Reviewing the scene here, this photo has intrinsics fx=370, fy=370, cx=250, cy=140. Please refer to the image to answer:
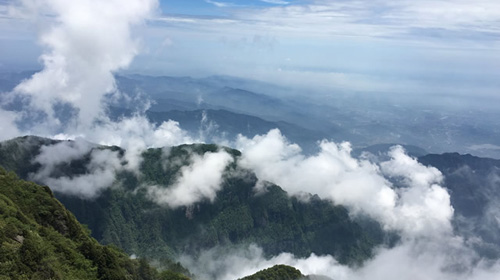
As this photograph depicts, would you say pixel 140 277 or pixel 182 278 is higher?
pixel 140 277

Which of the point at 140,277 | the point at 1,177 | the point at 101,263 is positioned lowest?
the point at 140,277

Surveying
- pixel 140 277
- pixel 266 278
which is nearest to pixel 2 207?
pixel 140 277

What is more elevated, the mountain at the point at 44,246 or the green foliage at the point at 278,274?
the mountain at the point at 44,246

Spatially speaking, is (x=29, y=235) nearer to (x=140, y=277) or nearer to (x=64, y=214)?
(x=64, y=214)

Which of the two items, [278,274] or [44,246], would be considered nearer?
[44,246]

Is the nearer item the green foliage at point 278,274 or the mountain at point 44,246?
the mountain at point 44,246

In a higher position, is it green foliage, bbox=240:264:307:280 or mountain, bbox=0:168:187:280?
mountain, bbox=0:168:187:280

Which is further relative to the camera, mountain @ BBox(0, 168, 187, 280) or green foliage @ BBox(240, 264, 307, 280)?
green foliage @ BBox(240, 264, 307, 280)

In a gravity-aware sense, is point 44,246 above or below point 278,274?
above
